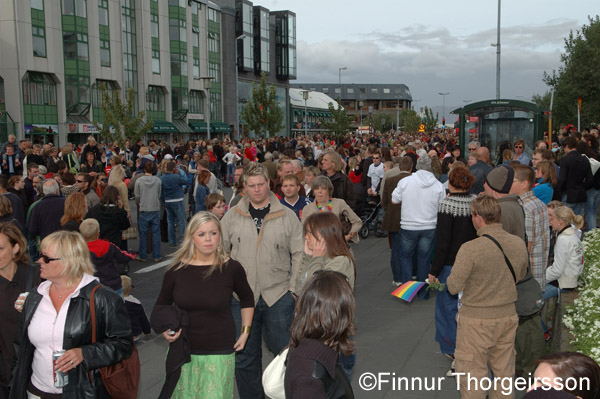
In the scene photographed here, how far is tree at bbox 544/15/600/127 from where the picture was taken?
3222cm

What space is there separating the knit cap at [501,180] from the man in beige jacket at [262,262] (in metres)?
1.97

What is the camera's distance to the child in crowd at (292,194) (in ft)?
21.3

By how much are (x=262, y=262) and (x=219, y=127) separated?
192 ft

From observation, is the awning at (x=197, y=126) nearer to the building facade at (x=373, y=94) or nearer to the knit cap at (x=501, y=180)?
the knit cap at (x=501, y=180)

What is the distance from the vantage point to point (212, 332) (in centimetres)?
387

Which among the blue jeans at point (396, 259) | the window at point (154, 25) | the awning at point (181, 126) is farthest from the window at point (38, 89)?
the blue jeans at point (396, 259)

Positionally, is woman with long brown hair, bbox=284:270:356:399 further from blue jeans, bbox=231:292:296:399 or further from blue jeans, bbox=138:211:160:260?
blue jeans, bbox=138:211:160:260

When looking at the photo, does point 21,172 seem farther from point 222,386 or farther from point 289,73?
point 289,73

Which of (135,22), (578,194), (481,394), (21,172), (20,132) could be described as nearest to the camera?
(481,394)

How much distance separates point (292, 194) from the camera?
6539 millimetres

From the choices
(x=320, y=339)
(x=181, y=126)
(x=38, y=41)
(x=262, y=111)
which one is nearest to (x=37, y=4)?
(x=38, y=41)

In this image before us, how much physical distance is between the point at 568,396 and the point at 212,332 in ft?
7.79

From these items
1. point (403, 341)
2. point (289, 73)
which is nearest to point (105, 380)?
point (403, 341)

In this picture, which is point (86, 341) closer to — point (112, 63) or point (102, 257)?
point (102, 257)
